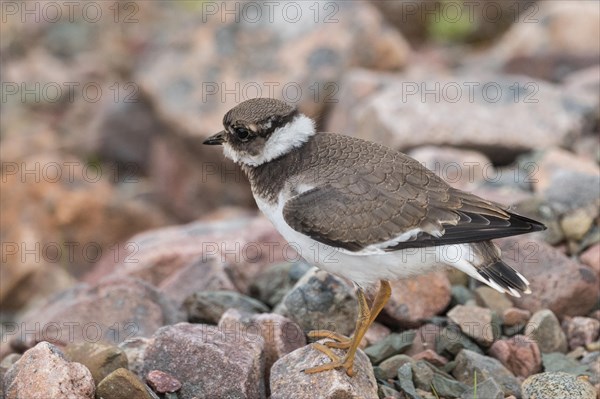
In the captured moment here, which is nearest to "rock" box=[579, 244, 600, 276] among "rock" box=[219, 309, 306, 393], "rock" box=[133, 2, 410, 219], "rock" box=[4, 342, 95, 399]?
"rock" box=[219, 309, 306, 393]

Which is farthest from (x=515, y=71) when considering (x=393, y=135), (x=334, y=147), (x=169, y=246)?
(x=334, y=147)

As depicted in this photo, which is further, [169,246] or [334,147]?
[169,246]

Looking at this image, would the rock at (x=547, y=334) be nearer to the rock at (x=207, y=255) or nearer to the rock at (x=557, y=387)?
the rock at (x=557, y=387)

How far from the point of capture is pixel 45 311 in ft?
30.1

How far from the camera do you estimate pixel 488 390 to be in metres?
6.77

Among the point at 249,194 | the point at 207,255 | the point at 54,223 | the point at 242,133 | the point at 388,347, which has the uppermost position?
the point at 242,133

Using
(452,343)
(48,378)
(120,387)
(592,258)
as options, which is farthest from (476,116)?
(48,378)

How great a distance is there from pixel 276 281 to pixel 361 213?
239 centimetres

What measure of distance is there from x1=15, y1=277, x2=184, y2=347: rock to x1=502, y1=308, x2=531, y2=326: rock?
311 centimetres

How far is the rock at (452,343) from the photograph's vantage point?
25.3ft

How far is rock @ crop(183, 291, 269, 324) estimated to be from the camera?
328 inches

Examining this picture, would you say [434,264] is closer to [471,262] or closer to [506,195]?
[471,262]

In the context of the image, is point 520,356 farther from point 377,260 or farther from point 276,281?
point 276,281

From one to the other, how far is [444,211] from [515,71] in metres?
8.96
